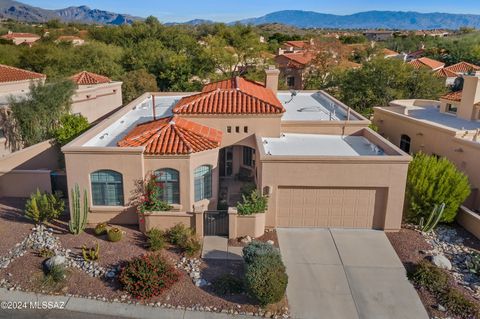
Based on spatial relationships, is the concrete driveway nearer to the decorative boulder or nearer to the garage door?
the garage door

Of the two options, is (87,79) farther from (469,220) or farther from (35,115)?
(469,220)

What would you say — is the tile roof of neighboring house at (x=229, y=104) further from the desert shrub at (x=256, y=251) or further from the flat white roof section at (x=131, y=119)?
the desert shrub at (x=256, y=251)

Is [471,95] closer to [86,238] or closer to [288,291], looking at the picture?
[288,291]

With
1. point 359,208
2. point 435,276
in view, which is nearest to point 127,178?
point 359,208

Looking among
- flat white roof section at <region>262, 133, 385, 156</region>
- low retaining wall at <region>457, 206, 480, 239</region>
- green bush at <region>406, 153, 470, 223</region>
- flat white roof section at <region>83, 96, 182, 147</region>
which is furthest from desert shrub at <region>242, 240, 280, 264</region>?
low retaining wall at <region>457, 206, 480, 239</region>

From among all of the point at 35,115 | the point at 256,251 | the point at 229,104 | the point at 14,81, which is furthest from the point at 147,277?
the point at 14,81
